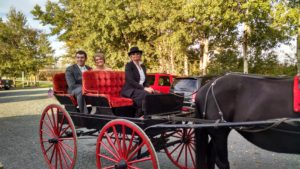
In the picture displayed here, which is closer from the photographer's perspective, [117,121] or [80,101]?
[117,121]

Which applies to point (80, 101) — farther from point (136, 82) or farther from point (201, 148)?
point (201, 148)

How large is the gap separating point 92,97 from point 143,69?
3.80 ft

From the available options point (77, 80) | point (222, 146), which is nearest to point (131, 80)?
point (77, 80)

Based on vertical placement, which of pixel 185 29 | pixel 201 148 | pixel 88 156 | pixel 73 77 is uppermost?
pixel 185 29

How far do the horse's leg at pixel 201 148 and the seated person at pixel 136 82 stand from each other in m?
1.28

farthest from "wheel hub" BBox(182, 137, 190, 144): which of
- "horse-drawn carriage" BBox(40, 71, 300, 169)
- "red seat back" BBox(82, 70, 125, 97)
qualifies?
"red seat back" BBox(82, 70, 125, 97)

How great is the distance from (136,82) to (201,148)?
171 centimetres

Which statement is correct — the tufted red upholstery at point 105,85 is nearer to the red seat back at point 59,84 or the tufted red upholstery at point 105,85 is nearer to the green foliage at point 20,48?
the red seat back at point 59,84

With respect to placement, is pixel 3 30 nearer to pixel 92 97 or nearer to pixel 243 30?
pixel 243 30

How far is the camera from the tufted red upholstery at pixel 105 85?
5043 mm

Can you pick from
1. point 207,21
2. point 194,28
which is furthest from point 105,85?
point 194,28

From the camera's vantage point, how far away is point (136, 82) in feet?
17.4

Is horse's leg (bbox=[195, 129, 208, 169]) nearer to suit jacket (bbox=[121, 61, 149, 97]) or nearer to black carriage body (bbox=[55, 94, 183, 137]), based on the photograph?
black carriage body (bbox=[55, 94, 183, 137])

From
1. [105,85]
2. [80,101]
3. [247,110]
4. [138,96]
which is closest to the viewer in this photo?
[247,110]
